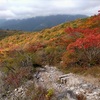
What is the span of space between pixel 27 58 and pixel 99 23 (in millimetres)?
19454

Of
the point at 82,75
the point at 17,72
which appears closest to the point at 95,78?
the point at 82,75

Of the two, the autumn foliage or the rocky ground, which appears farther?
the autumn foliage

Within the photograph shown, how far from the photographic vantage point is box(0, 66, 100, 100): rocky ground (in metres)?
16.0

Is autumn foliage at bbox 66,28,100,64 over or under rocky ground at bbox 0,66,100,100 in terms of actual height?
over

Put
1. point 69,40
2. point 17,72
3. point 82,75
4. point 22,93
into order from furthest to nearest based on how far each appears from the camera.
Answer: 1. point 69,40
2. point 17,72
3. point 82,75
4. point 22,93

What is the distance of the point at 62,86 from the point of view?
18.3m

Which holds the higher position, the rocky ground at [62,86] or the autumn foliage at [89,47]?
the autumn foliage at [89,47]

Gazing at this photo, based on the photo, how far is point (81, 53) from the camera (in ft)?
73.6

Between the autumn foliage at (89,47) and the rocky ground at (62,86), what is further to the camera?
the autumn foliage at (89,47)

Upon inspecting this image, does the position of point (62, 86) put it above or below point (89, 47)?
below

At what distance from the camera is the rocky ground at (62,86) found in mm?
16016

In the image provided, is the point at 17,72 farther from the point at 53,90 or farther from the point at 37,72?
the point at 53,90

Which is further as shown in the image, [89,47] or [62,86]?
[89,47]

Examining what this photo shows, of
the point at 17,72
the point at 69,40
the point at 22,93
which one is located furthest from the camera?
the point at 69,40
